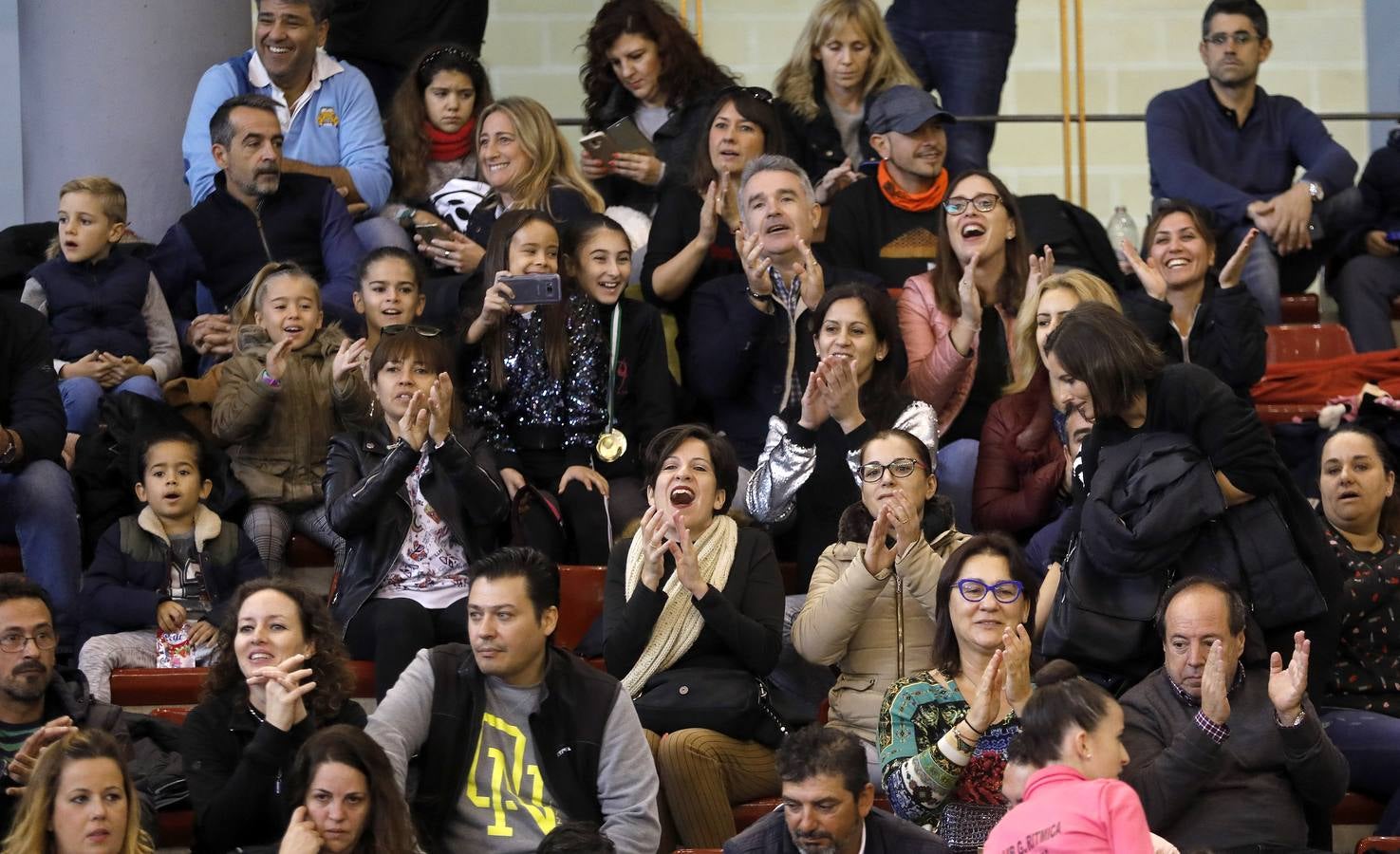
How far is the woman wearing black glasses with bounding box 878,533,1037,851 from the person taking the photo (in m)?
4.96

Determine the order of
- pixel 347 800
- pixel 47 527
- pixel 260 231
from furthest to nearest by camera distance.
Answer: pixel 260 231
pixel 47 527
pixel 347 800

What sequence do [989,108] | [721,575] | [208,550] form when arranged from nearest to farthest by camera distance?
[721,575]
[208,550]
[989,108]

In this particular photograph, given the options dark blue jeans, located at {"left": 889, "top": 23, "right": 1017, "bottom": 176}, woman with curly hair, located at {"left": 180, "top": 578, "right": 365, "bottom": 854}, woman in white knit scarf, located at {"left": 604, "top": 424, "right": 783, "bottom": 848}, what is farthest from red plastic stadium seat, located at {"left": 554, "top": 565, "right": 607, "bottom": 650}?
dark blue jeans, located at {"left": 889, "top": 23, "right": 1017, "bottom": 176}

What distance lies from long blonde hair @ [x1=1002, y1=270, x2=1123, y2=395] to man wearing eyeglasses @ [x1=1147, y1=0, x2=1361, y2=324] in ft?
4.48

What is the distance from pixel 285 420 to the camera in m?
6.73

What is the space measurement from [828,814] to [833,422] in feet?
6.04

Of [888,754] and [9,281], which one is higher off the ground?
[9,281]

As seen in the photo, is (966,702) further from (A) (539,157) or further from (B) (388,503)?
(A) (539,157)

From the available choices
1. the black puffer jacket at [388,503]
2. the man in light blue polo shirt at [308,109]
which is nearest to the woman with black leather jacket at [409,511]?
the black puffer jacket at [388,503]

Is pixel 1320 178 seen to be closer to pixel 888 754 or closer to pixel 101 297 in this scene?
pixel 888 754

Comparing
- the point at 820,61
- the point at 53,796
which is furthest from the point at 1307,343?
the point at 53,796

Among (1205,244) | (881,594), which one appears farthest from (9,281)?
(1205,244)

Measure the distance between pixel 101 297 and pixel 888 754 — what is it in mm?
3153

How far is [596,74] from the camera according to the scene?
8.08 meters
